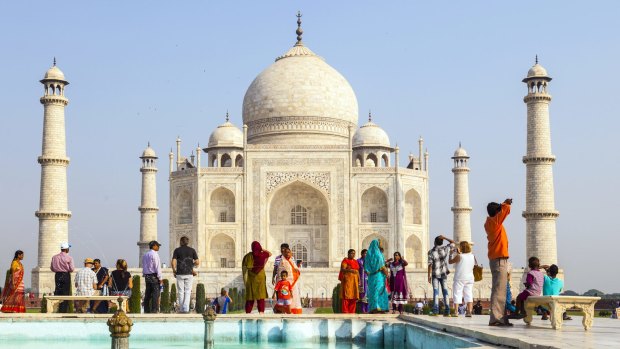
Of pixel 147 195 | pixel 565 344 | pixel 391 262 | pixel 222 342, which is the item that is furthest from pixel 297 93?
pixel 565 344

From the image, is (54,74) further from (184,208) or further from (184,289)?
(184,289)

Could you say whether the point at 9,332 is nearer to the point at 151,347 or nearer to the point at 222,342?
the point at 151,347

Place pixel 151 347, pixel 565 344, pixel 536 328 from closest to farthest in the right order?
pixel 565 344 → pixel 536 328 → pixel 151 347

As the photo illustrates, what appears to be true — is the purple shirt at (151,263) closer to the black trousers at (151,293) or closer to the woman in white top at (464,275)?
the black trousers at (151,293)

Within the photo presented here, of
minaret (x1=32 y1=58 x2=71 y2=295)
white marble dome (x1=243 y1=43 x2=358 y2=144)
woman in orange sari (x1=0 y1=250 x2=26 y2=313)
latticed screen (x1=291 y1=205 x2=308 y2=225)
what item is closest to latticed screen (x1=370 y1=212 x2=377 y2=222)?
latticed screen (x1=291 y1=205 x2=308 y2=225)

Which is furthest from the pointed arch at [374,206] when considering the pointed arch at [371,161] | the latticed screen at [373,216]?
the pointed arch at [371,161]

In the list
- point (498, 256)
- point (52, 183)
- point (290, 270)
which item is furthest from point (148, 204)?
point (498, 256)
